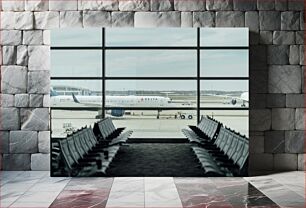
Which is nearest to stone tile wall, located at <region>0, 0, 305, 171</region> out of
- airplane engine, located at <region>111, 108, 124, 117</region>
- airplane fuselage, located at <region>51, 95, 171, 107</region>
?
airplane fuselage, located at <region>51, 95, 171, 107</region>

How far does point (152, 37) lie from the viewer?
7.82 m

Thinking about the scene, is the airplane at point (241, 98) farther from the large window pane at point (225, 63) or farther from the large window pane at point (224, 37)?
the large window pane at point (224, 37)

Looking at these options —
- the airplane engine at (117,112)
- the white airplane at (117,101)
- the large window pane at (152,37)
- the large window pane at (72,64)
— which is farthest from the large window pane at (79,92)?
the large window pane at (152,37)

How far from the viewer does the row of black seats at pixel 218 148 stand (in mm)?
7727

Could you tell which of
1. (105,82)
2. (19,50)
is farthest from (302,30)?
(19,50)

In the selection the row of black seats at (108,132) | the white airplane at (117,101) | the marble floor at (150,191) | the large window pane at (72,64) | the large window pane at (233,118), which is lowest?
the marble floor at (150,191)

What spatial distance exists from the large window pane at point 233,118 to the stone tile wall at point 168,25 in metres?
0.43

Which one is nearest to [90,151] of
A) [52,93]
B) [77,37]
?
[52,93]

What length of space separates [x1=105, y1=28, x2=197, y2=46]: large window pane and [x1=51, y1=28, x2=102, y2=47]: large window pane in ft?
0.74

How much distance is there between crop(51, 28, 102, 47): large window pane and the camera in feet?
25.3

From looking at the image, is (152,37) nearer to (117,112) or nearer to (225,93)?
(117,112)

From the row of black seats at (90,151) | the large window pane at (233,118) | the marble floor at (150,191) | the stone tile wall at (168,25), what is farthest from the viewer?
the stone tile wall at (168,25)

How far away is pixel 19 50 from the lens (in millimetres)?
8133

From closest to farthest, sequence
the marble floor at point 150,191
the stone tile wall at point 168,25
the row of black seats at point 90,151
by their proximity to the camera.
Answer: the marble floor at point 150,191
the row of black seats at point 90,151
the stone tile wall at point 168,25
